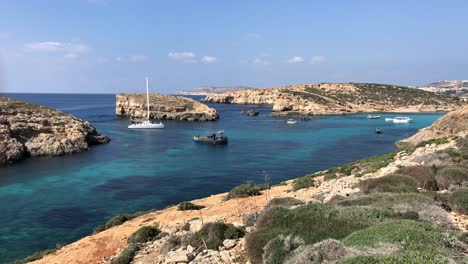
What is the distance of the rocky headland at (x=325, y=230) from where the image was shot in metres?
7.11

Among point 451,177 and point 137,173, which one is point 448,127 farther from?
point 137,173

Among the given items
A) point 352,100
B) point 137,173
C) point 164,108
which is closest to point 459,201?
point 137,173

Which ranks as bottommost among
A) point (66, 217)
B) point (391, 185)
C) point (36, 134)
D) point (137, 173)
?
point (66, 217)

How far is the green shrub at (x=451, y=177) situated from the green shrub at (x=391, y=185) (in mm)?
1066

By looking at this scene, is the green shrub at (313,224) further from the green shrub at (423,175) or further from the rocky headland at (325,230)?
the green shrub at (423,175)

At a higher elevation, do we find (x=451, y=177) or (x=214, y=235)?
(x=451, y=177)

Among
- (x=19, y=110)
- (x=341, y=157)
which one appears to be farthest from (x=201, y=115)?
(x=341, y=157)

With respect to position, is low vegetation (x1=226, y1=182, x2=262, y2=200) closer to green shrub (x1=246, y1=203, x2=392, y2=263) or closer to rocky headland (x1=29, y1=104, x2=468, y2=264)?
rocky headland (x1=29, y1=104, x2=468, y2=264)

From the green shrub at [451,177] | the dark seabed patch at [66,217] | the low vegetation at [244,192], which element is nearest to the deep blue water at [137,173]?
the dark seabed patch at [66,217]

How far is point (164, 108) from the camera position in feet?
326

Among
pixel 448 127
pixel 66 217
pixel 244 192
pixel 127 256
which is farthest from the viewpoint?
pixel 448 127

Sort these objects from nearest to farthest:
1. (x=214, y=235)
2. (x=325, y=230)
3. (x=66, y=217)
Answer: (x=325, y=230), (x=214, y=235), (x=66, y=217)

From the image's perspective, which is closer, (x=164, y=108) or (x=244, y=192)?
(x=244, y=192)

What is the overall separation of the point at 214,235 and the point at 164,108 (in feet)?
298
